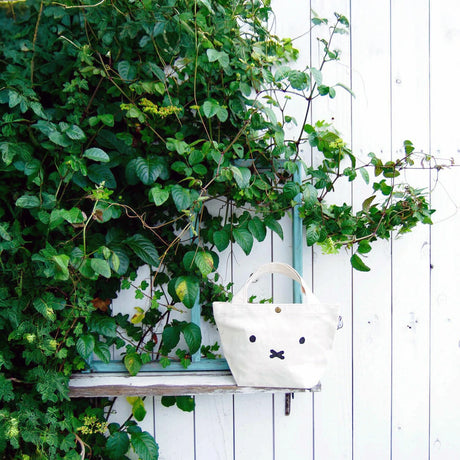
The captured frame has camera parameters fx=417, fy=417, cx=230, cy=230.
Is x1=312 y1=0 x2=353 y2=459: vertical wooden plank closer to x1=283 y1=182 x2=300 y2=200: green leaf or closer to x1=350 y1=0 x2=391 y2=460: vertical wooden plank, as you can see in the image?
x1=350 y1=0 x2=391 y2=460: vertical wooden plank

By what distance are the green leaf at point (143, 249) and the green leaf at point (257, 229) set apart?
12.3 inches

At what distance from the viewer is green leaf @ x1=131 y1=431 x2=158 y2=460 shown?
1.33 metres

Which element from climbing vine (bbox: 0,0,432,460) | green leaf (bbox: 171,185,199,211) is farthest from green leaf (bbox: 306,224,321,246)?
green leaf (bbox: 171,185,199,211)

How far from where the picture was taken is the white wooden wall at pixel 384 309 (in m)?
1.47

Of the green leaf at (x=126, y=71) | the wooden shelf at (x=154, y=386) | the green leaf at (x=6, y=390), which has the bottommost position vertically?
the wooden shelf at (x=154, y=386)

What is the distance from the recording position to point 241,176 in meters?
1.20

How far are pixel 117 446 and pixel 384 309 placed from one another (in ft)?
3.38

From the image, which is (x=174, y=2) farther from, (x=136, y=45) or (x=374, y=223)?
(x=374, y=223)

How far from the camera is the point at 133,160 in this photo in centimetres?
127

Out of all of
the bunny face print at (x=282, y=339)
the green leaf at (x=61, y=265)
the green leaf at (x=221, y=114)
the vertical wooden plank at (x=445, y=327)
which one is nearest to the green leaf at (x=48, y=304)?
the green leaf at (x=61, y=265)

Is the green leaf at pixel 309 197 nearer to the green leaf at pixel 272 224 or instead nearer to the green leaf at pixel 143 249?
the green leaf at pixel 272 224

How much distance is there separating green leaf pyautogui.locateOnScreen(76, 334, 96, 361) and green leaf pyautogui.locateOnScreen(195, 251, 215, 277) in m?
0.40

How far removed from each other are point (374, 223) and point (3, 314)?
1174 mm

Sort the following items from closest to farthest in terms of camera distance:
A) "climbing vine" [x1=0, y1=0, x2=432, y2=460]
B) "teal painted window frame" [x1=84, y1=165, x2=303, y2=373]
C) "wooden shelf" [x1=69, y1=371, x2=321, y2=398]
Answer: "climbing vine" [x1=0, y1=0, x2=432, y2=460], "wooden shelf" [x1=69, y1=371, x2=321, y2=398], "teal painted window frame" [x1=84, y1=165, x2=303, y2=373]
